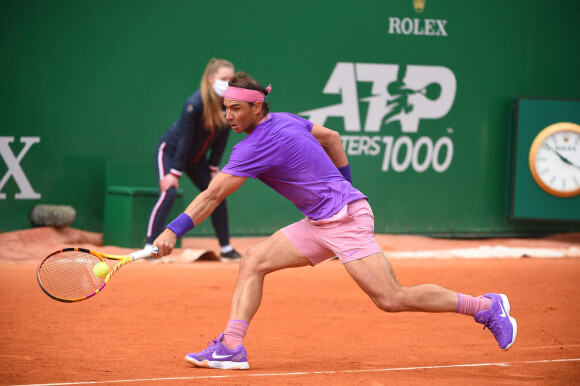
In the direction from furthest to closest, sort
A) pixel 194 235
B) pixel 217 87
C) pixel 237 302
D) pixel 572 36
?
pixel 572 36, pixel 194 235, pixel 217 87, pixel 237 302

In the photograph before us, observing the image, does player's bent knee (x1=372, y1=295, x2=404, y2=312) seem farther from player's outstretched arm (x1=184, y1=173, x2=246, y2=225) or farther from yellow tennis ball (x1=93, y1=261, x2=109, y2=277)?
yellow tennis ball (x1=93, y1=261, x2=109, y2=277)

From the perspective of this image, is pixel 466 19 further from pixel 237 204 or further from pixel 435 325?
pixel 435 325

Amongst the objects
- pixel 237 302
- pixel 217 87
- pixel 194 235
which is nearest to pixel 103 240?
pixel 194 235

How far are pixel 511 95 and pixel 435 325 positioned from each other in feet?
20.4

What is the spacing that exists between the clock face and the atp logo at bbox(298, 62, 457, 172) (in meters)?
1.16

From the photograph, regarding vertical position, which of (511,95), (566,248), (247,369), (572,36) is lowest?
(566,248)

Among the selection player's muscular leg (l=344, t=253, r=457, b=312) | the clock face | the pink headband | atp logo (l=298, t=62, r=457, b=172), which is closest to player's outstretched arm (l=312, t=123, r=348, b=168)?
the pink headband

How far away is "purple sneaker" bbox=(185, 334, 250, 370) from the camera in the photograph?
15.6ft

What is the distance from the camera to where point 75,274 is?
510 centimetres

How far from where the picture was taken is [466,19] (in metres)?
11.7

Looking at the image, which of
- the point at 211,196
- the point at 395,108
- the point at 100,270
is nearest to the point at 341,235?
the point at 211,196

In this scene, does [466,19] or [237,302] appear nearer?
[237,302]

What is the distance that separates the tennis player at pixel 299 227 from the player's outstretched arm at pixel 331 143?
15cm

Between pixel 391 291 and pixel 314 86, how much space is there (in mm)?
6730
